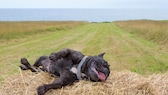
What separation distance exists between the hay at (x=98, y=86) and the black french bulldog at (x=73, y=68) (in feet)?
0.32

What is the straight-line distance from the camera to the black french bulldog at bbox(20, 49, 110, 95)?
15.3 ft

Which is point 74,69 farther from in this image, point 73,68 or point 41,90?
point 41,90

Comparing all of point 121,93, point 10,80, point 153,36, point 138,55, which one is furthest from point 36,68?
point 153,36

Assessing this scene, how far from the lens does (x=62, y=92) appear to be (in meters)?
4.62

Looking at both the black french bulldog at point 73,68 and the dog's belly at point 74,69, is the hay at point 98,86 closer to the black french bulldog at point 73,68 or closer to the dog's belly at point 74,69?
the black french bulldog at point 73,68

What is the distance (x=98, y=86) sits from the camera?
456cm

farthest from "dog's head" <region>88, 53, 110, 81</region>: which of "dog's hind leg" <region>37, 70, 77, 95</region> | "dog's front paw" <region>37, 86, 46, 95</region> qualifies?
"dog's front paw" <region>37, 86, 46, 95</region>

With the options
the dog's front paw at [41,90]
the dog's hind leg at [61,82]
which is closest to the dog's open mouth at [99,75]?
the dog's hind leg at [61,82]

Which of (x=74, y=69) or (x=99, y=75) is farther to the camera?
(x=74, y=69)

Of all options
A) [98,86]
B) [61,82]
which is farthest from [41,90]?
[98,86]

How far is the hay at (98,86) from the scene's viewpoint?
4523 millimetres

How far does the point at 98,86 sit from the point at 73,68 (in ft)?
2.23

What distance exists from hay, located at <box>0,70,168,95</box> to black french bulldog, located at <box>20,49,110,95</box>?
97 millimetres

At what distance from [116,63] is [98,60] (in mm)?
Result: 7558
